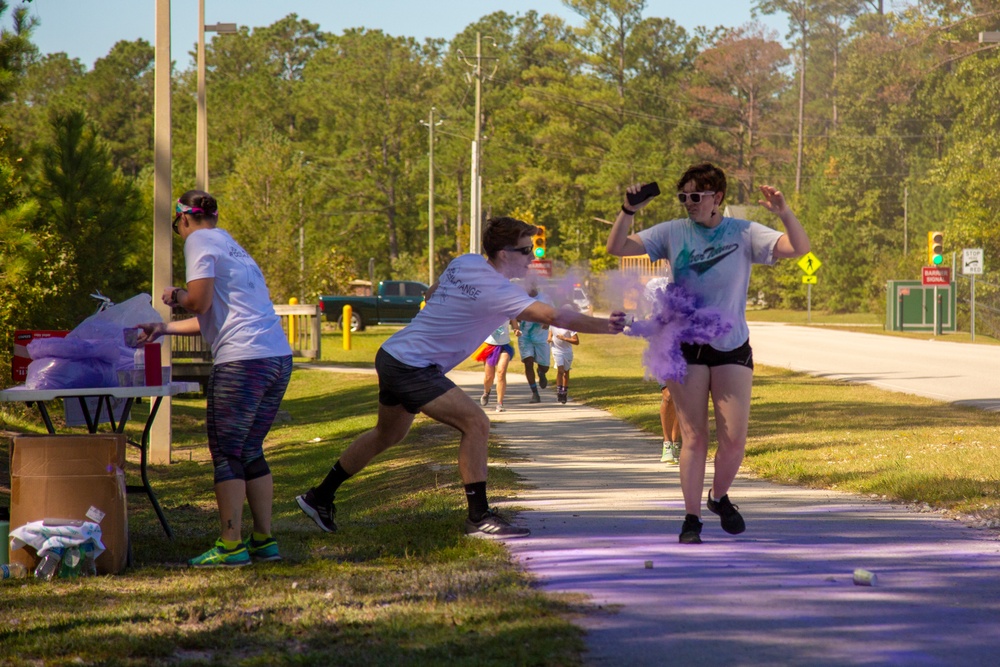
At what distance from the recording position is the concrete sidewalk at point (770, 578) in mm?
4898

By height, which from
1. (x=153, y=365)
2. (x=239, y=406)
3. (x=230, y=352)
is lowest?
(x=239, y=406)

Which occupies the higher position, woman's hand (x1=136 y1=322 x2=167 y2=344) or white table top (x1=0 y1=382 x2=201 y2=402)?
woman's hand (x1=136 y1=322 x2=167 y2=344)

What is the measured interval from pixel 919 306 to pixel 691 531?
143 ft

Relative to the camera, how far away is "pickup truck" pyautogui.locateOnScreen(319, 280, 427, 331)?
181ft

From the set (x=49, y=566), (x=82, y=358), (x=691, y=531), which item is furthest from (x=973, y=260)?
(x=49, y=566)

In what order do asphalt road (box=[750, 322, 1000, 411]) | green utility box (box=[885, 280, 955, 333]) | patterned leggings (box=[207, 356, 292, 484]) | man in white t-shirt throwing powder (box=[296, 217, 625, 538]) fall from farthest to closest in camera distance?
green utility box (box=[885, 280, 955, 333]) < asphalt road (box=[750, 322, 1000, 411]) < man in white t-shirt throwing powder (box=[296, 217, 625, 538]) < patterned leggings (box=[207, 356, 292, 484])

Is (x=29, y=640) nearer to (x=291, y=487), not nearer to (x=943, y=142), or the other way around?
(x=291, y=487)

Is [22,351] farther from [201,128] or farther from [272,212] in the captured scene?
[272,212]

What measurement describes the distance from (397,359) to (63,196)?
15.8 m

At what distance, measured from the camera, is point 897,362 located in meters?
29.7

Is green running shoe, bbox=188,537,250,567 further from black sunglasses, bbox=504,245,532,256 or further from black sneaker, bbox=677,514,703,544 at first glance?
black sneaker, bbox=677,514,703,544

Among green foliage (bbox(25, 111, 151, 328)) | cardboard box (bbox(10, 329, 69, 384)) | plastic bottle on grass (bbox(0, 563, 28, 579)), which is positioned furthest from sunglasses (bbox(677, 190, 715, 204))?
green foliage (bbox(25, 111, 151, 328))

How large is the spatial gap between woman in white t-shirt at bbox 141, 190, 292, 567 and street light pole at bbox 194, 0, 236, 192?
17.4 meters

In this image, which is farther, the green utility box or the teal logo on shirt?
the green utility box
